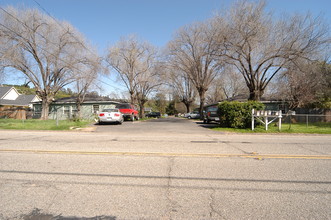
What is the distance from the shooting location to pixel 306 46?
16703 mm

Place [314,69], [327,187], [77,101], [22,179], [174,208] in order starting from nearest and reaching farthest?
1. [174,208]
2. [327,187]
3. [22,179]
4. [314,69]
5. [77,101]

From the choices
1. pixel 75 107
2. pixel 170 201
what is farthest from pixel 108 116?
pixel 75 107

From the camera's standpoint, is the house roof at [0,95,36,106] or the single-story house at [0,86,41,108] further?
the house roof at [0,95,36,106]

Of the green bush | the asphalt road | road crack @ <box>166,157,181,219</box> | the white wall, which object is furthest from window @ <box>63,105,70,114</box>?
road crack @ <box>166,157,181,219</box>

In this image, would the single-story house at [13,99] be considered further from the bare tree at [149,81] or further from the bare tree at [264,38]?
the bare tree at [264,38]

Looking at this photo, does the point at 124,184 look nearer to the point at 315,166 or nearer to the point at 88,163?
the point at 88,163

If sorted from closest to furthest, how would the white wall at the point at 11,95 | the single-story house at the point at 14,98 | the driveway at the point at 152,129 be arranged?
the driveway at the point at 152,129 → the single-story house at the point at 14,98 → the white wall at the point at 11,95

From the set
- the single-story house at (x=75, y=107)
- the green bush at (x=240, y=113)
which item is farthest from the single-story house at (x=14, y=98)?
the green bush at (x=240, y=113)

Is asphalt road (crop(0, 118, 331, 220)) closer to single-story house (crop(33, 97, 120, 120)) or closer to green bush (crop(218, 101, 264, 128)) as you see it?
green bush (crop(218, 101, 264, 128))

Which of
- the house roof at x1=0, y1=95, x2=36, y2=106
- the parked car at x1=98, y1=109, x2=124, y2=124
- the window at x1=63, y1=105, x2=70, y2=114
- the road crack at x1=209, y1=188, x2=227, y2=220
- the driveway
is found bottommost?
the road crack at x1=209, y1=188, x2=227, y2=220

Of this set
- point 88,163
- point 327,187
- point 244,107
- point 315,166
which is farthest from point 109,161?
point 244,107

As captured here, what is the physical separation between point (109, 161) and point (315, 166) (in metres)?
5.49

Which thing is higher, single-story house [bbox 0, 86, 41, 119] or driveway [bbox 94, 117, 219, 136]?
single-story house [bbox 0, 86, 41, 119]

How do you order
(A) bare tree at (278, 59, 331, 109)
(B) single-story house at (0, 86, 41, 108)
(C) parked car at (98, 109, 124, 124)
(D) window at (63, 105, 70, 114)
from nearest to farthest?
(C) parked car at (98, 109, 124, 124), (A) bare tree at (278, 59, 331, 109), (D) window at (63, 105, 70, 114), (B) single-story house at (0, 86, 41, 108)
